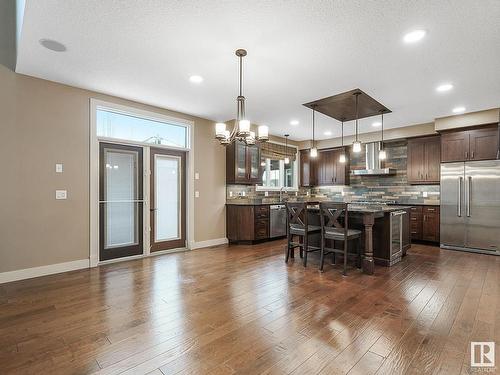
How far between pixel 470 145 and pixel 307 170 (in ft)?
12.9

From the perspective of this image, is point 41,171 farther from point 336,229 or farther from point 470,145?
point 470,145

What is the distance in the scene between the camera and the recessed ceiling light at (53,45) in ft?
9.21

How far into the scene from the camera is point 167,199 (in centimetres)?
517

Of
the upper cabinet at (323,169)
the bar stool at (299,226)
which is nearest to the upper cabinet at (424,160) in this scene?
the upper cabinet at (323,169)

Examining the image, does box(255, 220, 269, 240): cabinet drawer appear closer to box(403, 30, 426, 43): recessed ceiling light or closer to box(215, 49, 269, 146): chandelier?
box(215, 49, 269, 146): chandelier

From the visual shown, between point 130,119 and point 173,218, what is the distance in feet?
6.63

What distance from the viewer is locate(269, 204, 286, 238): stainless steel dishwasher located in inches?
242

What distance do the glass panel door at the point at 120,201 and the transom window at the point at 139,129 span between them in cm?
21

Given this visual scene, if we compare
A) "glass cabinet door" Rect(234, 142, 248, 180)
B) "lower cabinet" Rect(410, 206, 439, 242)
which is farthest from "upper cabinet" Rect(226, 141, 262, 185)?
"lower cabinet" Rect(410, 206, 439, 242)

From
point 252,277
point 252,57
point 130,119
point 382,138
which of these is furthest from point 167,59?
point 382,138

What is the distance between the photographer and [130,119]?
4699mm

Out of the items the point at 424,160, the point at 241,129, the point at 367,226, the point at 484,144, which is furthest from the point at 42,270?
the point at 484,144

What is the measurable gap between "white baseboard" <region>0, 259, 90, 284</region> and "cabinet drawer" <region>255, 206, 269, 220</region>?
327cm

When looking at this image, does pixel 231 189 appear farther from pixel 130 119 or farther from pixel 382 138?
pixel 382 138
